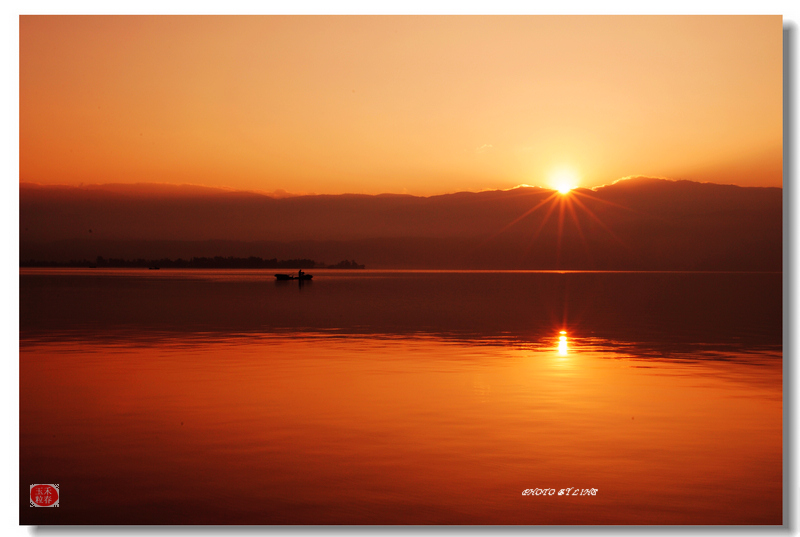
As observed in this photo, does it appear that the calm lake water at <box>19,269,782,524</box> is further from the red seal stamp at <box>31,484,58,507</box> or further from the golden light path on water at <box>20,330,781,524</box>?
the red seal stamp at <box>31,484,58,507</box>

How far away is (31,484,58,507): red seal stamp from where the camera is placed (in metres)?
10.8

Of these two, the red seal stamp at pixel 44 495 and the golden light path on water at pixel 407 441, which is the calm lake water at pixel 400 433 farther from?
the red seal stamp at pixel 44 495

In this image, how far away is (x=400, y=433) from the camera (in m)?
12.9

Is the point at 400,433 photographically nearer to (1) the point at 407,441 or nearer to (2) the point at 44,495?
(1) the point at 407,441

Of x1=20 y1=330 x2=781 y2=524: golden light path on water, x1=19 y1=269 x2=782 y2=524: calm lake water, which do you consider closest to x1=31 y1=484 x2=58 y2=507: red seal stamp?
x1=19 y1=269 x2=782 y2=524: calm lake water

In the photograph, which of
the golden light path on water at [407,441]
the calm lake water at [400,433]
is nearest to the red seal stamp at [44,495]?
the calm lake water at [400,433]

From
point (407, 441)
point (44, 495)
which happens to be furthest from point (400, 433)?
point (44, 495)

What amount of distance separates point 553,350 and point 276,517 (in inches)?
660

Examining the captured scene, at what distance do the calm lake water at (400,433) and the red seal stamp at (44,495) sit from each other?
155 mm

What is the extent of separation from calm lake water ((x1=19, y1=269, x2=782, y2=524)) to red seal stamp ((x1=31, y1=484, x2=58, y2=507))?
0.51 ft

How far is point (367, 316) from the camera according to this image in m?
40.2

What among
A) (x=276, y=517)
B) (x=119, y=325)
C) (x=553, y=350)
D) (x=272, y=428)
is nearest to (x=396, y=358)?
(x=553, y=350)
